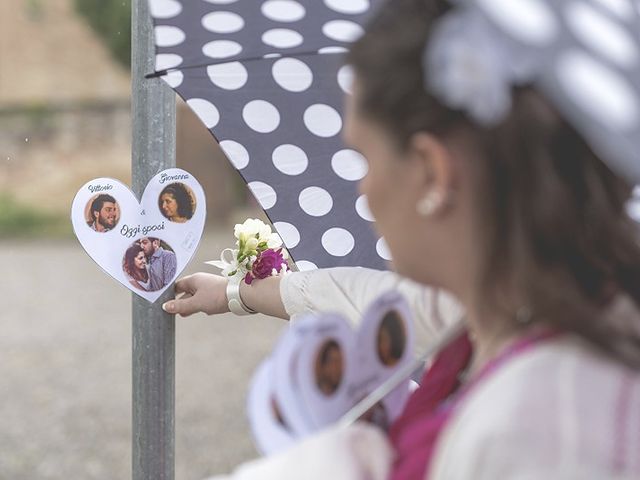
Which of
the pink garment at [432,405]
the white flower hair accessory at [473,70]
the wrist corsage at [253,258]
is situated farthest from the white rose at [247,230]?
the white flower hair accessory at [473,70]

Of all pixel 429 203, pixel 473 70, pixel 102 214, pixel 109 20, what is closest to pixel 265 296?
pixel 102 214

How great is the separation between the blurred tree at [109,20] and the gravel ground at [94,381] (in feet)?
12.8

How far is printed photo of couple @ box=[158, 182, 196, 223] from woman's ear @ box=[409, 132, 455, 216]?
2.47 feet

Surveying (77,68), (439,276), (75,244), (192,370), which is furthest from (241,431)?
(77,68)

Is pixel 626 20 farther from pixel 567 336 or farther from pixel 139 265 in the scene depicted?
pixel 139 265

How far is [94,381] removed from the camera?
5.70 metres

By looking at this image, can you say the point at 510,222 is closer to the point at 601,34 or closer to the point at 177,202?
the point at 601,34

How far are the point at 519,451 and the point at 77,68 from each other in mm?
11551

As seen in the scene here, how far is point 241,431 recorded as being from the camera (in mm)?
4934

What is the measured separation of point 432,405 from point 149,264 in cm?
68

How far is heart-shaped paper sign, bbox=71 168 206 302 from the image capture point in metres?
1.62

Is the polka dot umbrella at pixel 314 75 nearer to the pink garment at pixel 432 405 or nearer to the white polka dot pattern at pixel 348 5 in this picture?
the white polka dot pattern at pixel 348 5

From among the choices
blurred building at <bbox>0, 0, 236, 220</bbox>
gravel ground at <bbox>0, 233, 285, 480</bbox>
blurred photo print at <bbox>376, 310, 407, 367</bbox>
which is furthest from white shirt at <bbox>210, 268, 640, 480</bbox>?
blurred building at <bbox>0, 0, 236, 220</bbox>

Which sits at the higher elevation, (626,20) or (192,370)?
(626,20)
